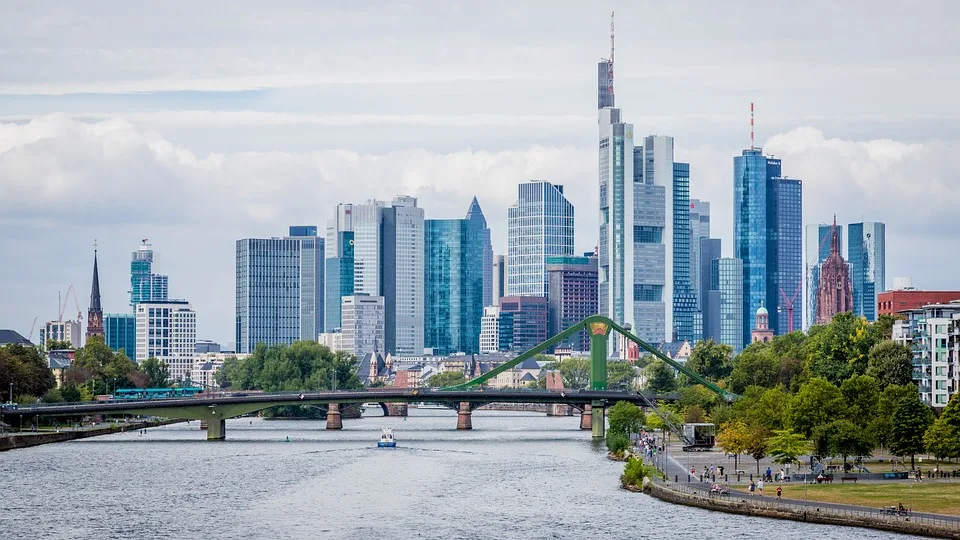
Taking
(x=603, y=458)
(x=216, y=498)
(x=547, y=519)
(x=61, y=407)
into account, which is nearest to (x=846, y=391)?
(x=603, y=458)

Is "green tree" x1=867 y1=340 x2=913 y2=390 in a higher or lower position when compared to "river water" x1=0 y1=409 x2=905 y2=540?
higher

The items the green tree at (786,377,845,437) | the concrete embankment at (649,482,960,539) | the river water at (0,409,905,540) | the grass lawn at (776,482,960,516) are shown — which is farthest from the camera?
the green tree at (786,377,845,437)

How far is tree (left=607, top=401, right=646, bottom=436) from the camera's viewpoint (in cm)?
17838

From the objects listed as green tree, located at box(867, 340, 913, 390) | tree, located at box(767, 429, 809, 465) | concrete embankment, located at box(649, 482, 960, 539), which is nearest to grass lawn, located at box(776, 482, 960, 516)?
concrete embankment, located at box(649, 482, 960, 539)

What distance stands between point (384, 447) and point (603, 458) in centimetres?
2939

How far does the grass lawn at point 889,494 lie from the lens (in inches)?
3841

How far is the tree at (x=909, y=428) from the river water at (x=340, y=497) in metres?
20.6

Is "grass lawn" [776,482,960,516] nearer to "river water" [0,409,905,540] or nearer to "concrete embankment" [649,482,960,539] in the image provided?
"concrete embankment" [649,482,960,539]

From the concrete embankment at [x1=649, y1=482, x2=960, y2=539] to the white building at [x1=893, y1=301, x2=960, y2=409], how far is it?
46.5 m

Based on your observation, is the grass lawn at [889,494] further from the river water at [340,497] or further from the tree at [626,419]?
the tree at [626,419]

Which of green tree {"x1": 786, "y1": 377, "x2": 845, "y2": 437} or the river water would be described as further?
green tree {"x1": 786, "y1": 377, "x2": 845, "y2": 437}

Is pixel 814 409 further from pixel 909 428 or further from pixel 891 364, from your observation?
pixel 891 364

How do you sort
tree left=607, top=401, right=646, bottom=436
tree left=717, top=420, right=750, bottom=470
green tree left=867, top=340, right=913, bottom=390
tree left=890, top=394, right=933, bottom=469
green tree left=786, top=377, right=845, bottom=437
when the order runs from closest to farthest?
tree left=890, top=394, right=933, bottom=469, green tree left=786, top=377, right=845, bottom=437, tree left=717, top=420, right=750, bottom=470, green tree left=867, top=340, right=913, bottom=390, tree left=607, top=401, right=646, bottom=436

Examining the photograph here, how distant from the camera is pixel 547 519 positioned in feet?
341
